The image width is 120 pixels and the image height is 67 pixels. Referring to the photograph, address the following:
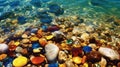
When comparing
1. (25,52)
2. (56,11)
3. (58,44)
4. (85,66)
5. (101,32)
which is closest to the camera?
(85,66)

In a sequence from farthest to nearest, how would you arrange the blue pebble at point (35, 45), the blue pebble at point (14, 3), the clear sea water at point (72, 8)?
1. the blue pebble at point (14, 3)
2. the clear sea water at point (72, 8)
3. the blue pebble at point (35, 45)

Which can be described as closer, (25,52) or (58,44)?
(25,52)

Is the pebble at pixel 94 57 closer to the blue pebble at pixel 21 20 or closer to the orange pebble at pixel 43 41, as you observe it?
the orange pebble at pixel 43 41

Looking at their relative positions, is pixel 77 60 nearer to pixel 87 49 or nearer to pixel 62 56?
pixel 62 56

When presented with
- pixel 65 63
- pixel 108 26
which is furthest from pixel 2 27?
pixel 108 26

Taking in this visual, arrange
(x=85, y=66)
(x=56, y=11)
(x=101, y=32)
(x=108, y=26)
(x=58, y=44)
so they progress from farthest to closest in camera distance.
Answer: (x=56, y=11) < (x=108, y=26) < (x=101, y=32) < (x=58, y=44) < (x=85, y=66)

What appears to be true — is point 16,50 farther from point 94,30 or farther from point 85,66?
point 94,30

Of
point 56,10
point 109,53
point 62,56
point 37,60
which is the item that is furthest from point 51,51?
point 56,10

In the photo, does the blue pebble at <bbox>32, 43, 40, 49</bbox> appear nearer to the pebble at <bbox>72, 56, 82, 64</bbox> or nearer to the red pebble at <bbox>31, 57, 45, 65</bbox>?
the red pebble at <bbox>31, 57, 45, 65</bbox>

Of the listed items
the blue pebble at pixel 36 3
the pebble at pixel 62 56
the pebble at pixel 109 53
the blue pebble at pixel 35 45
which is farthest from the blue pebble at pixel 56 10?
the pebble at pixel 109 53
